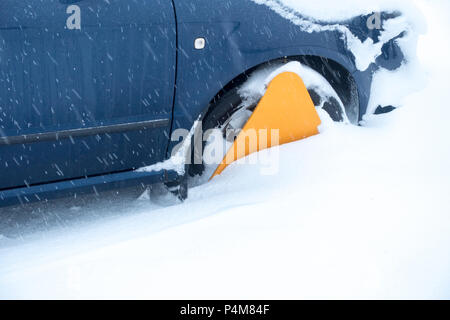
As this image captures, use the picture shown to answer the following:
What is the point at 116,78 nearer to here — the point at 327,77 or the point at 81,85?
the point at 81,85

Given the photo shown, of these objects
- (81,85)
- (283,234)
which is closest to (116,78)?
(81,85)

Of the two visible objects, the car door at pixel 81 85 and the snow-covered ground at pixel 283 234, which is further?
the car door at pixel 81 85

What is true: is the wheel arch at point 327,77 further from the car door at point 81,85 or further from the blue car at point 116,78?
the car door at point 81,85

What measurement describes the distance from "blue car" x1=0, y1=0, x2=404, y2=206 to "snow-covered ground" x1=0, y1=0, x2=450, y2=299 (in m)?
0.28

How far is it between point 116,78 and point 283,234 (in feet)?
3.32

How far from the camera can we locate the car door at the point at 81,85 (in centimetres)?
231

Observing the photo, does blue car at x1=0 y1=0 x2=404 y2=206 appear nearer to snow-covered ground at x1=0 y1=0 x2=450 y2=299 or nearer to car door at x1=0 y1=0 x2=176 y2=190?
car door at x1=0 y1=0 x2=176 y2=190

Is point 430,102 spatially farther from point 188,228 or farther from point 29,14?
point 29,14

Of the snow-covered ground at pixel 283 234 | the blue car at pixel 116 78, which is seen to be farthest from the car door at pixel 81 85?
the snow-covered ground at pixel 283 234

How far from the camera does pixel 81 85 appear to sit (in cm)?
244

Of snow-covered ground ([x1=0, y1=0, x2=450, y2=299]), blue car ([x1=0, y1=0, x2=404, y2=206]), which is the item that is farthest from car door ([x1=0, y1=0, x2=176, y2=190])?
snow-covered ground ([x1=0, y1=0, x2=450, y2=299])

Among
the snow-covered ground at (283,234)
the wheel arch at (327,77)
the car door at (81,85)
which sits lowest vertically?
the snow-covered ground at (283,234)
